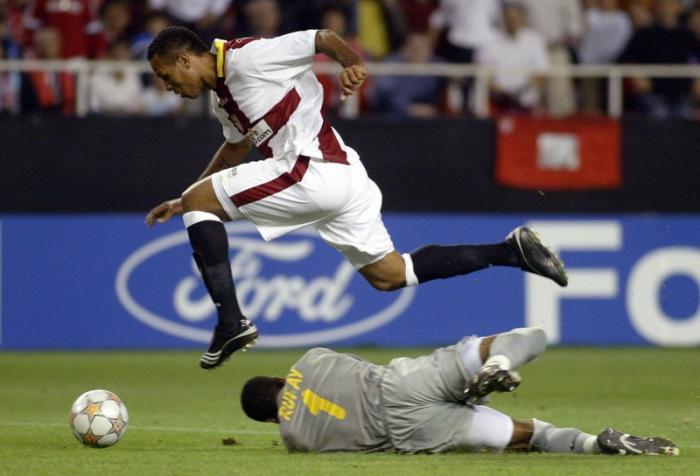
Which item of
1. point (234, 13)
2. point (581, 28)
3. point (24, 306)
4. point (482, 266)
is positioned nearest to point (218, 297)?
point (482, 266)

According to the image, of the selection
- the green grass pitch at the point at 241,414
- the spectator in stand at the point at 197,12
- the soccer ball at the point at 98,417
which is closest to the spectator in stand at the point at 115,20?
the spectator in stand at the point at 197,12

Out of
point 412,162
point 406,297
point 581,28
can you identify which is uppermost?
point 581,28

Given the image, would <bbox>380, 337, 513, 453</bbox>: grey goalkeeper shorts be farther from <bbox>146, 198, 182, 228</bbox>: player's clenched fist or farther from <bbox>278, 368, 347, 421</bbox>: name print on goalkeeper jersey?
<bbox>146, 198, 182, 228</bbox>: player's clenched fist

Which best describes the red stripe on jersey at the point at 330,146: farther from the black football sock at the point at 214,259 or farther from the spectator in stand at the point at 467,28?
the spectator in stand at the point at 467,28

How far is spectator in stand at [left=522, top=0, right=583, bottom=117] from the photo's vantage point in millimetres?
15156

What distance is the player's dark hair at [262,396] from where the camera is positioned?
7.22m

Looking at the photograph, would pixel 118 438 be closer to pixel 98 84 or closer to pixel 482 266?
pixel 482 266

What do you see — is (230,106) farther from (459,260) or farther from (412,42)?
(412,42)

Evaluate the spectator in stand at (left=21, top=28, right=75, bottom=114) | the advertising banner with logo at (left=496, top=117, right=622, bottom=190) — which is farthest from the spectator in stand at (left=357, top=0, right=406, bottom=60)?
the spectator in stand at (left=21, top=28, right=75, bottom=114)

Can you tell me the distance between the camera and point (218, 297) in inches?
316

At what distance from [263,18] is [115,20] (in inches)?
60.6

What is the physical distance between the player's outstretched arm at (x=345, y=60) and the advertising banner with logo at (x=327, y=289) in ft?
19.8

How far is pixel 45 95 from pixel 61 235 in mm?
1335

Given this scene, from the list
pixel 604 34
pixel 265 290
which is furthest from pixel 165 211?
pixel 604 34
